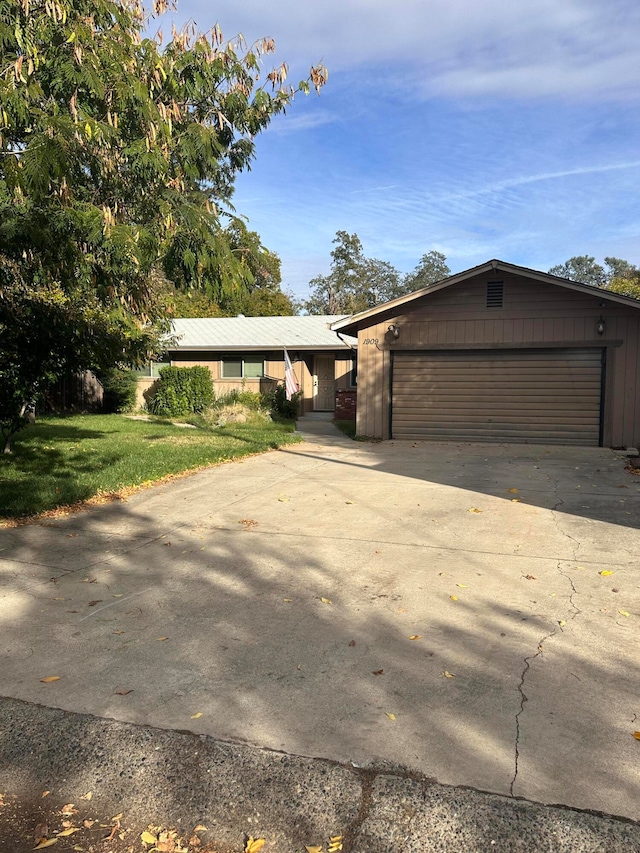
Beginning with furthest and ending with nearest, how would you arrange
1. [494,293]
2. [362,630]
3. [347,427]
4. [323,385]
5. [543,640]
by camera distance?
[323,385], [347,427], [494,293], [362,630], [543,640]

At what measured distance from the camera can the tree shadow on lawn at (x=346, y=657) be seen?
111 inches

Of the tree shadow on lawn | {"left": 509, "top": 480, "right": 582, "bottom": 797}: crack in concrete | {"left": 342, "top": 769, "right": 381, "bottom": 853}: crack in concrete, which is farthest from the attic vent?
{"left": 342, "top": 769, "right": 381, "bottom": 853}: crack in concrete

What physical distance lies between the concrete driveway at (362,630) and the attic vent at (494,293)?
7.37 m

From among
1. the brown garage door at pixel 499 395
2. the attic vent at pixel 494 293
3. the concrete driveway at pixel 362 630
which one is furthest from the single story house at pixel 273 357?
the concrete driveway at pixel 362 630

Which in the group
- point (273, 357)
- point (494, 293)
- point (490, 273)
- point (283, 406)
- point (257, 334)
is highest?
point (490, 273)

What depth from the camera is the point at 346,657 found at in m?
3.77

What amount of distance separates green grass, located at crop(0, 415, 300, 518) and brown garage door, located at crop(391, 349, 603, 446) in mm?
3174

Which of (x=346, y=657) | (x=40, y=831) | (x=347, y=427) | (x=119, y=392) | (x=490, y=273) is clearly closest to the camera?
(x=40, y=831)

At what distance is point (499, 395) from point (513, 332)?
4.85 ft

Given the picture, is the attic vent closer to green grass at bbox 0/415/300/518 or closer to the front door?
green grass at bbox 0/415/300/518

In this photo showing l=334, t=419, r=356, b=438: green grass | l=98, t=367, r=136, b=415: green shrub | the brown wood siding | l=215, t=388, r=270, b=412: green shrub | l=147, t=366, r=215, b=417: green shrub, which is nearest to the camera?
the brown wood siding

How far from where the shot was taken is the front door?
24.6 metres

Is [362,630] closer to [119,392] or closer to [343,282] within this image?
[119,392]

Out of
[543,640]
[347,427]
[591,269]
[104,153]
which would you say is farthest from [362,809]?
[591,269]
